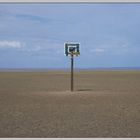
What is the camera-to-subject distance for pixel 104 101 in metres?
18.5

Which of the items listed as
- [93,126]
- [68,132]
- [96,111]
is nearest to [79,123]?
[93,126]

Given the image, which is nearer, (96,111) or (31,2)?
(31,2)

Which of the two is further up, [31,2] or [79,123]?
Result: [31,2]

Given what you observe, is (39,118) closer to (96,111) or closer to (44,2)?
(96,111)

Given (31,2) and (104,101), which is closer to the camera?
(31,2)

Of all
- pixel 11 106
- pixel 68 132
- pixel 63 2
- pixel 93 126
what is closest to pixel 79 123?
pixel 93 126

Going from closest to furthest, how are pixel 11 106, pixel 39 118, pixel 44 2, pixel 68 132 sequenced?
pixel 44 2 → pixel 68 132 → pixel 39 118 → pixel 11 106

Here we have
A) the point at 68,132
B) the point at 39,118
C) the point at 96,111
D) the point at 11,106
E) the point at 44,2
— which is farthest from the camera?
the point at 11,106

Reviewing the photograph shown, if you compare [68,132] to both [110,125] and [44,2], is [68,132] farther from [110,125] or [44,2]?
[44,2]

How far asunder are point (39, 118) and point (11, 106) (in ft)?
12.2

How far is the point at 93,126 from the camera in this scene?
12.0 m

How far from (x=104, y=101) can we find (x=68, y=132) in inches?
300

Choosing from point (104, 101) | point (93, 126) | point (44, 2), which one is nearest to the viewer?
point (44, 2)

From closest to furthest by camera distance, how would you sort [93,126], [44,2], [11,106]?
[44,2], [93,126], [11,106]
